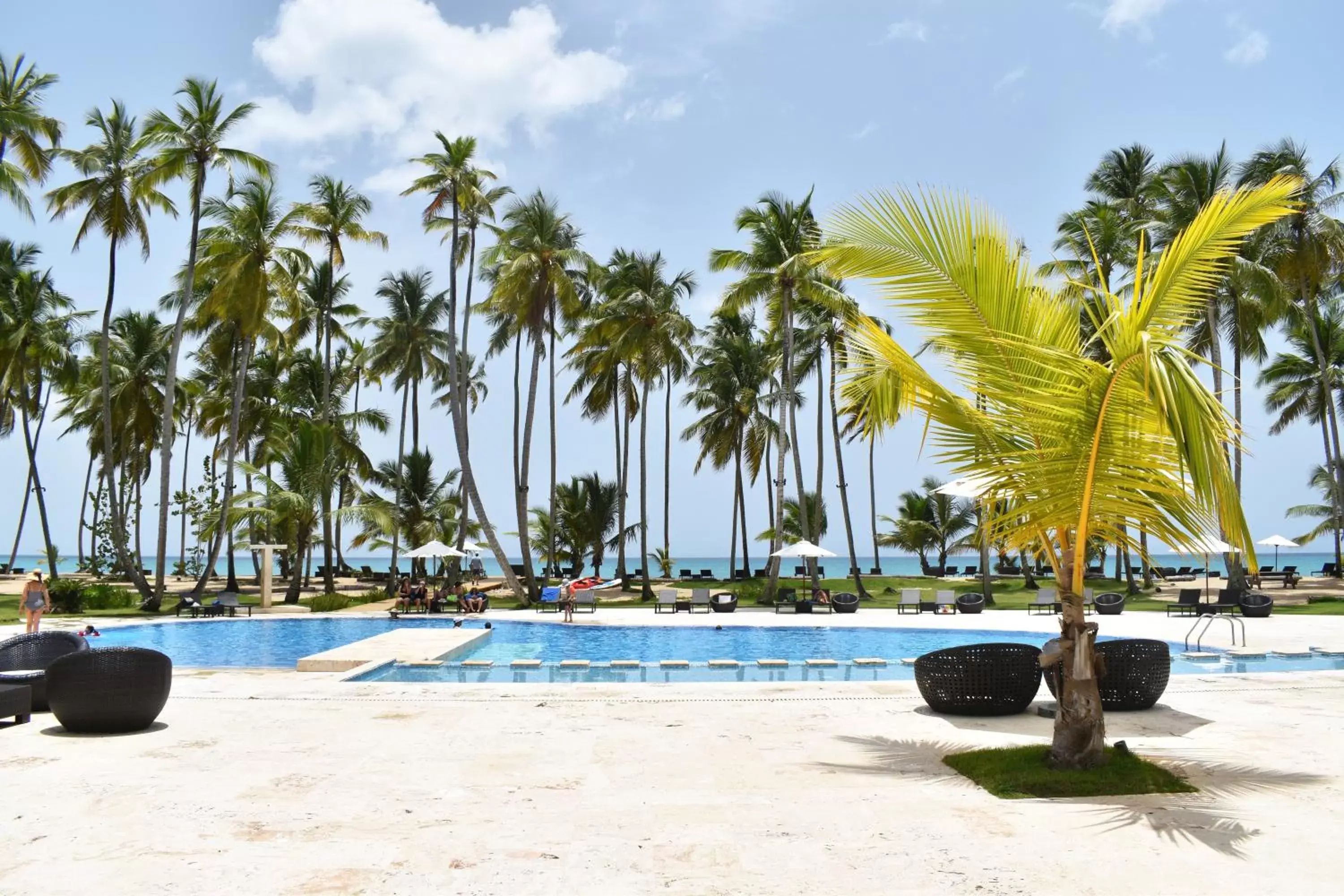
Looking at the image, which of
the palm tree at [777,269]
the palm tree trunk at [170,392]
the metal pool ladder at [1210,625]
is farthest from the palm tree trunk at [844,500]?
the palm tree trunk at [170,392]

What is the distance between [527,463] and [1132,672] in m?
23.0

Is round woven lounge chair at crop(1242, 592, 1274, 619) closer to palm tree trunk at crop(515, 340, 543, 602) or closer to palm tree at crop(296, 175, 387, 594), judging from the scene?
palm tree trunk at crop(515, 340, 543, 602)

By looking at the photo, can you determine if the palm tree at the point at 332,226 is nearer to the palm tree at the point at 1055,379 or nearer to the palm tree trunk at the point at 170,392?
the palm tree trunk at the point at 170,392

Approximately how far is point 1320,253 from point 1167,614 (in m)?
14.1

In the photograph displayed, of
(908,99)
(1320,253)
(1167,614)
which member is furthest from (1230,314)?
(908,99)

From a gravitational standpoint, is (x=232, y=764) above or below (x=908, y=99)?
below

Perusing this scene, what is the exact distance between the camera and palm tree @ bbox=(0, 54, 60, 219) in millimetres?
20406

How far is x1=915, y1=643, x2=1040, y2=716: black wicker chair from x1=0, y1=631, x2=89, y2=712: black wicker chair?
8.06m

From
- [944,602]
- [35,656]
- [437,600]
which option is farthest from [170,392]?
[944,602]

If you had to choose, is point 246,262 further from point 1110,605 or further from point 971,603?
point 1110,605

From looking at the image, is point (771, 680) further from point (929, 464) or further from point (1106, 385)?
point (1106, 385)

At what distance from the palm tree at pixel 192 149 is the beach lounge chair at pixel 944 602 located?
20.9m

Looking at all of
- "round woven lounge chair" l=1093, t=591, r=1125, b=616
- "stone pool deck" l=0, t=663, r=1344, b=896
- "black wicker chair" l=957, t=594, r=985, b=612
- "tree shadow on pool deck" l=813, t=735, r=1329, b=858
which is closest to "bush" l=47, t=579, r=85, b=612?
"stone pool deck" l=0, t=663, r=1344, b=896

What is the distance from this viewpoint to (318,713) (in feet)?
30.2
